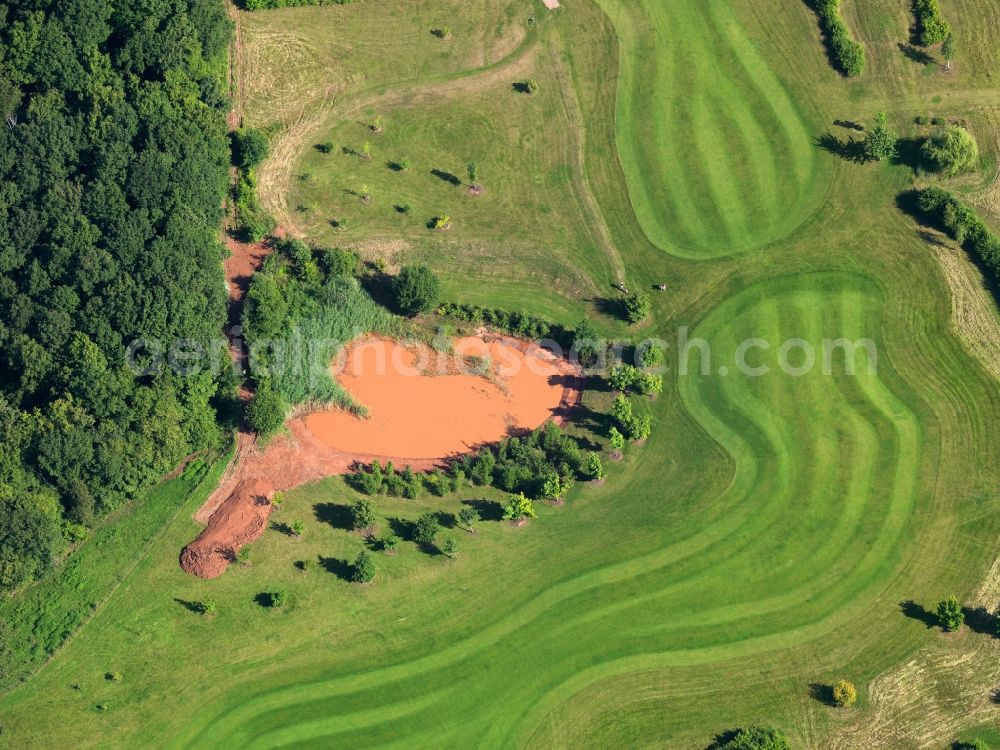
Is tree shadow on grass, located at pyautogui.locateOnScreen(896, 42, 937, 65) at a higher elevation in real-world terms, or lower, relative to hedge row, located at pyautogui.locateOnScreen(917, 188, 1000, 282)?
higher

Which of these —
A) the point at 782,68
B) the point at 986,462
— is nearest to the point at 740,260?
the point at 782,68

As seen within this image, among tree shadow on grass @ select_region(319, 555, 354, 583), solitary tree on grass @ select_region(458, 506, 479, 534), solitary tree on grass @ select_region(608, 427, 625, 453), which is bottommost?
tree shadow on grass @ select_region(319, 555, 354, 583)

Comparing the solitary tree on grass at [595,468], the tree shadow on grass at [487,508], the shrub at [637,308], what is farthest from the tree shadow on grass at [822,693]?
the shrub at [637,308]

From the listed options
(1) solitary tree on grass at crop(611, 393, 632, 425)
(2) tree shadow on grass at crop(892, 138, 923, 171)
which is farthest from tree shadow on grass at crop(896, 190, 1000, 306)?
(1) solitary tree on grass at crop(611, 393, 632, 425)

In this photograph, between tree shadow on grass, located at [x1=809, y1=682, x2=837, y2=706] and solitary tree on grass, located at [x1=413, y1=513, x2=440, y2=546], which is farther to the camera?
solitary tree on grass, located at [x1=413, y1=513, x2=440, y2=546]

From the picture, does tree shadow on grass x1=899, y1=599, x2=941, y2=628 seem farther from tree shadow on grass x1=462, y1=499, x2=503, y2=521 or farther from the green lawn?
tree shadow on grass x1=462, y1=499, x2=503, y2=521

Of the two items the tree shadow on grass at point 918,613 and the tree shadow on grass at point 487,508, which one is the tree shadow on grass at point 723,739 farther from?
the tree shadow on grass at point 487,508
